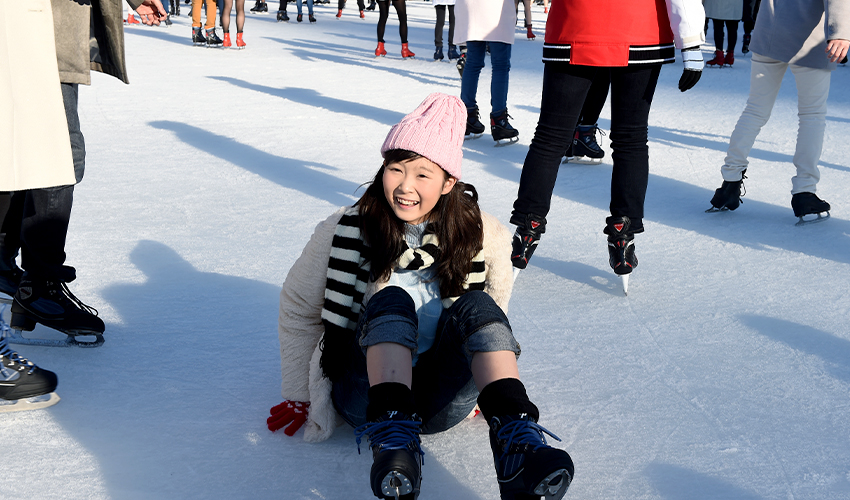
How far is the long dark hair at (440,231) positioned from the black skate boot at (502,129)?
3.40 metres

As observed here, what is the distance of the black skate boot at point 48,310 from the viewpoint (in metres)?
2.16

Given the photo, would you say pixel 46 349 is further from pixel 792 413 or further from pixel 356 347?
pixel 792 413

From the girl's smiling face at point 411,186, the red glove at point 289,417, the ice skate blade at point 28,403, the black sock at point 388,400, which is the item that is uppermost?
the girl's smiling face at point 411,186

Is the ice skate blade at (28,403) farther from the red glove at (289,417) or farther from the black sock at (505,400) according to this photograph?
the black sock at (505,400)

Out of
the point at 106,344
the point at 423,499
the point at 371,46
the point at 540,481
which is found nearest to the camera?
the point at 540,481

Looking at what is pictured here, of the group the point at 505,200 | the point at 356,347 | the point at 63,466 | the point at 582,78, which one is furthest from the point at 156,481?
the point at 505,200

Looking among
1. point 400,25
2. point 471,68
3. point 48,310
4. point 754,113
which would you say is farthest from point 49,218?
point 400,25

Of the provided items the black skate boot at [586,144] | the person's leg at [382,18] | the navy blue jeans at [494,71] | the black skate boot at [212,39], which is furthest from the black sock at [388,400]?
the black skate boot at [212,39]

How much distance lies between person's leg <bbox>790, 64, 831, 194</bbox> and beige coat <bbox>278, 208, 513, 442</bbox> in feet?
7.25

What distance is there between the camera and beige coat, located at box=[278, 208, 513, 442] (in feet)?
5.47

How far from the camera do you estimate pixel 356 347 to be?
165cm

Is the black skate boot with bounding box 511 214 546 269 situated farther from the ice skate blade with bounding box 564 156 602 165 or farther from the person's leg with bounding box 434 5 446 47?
the person's leg with bounding box 434 5 446 47

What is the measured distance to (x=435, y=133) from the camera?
5.29 feet

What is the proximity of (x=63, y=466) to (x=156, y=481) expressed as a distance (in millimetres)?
214
